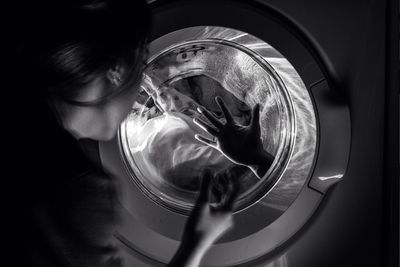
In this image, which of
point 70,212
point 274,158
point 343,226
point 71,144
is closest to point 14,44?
point 71,144

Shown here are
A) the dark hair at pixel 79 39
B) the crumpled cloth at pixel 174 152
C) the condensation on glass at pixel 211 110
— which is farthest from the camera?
the crumpled cloth at pixel 174 152

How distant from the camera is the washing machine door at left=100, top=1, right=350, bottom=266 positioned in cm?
74

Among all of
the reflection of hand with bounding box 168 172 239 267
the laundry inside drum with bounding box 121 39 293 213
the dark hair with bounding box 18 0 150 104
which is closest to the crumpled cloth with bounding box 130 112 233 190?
the laundry inside drum with bounding box 121 39 293 213

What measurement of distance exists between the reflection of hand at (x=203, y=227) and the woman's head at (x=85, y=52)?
0.26 m

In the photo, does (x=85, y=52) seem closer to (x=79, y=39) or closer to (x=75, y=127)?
(x=79, y=39)

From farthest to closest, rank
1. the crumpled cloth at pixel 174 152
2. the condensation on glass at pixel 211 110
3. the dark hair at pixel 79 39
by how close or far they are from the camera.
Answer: the crumpled cloth at pixel 174 152 → the condensation on glass at pixel 211 110 → the dark hair at pixel 79 39

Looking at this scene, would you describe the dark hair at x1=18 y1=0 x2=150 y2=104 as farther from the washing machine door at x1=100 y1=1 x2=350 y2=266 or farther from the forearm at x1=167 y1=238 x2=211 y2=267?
the forearm at x1=167 y1=238 x2=211 y2=267

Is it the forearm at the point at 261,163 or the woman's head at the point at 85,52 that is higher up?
the woman's head at the point at 85,52

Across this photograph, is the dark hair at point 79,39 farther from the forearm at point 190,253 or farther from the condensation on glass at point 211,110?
the forearm at point 190,253

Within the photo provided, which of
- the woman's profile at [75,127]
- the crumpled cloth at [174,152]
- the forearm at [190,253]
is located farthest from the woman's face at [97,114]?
the forearm at [190,253]

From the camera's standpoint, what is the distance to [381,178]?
757 millimetres

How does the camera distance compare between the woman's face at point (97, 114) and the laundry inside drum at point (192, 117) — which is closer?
the woman's face at point (97, 114)

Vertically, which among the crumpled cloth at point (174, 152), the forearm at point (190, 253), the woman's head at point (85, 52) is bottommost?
the forearm at point (190, 253)

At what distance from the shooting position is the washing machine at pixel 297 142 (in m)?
0.73
